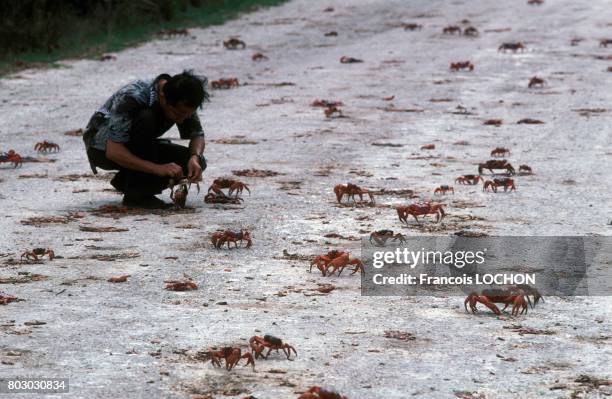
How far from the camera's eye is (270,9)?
27172 millimetres

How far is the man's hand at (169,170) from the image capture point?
9695mm

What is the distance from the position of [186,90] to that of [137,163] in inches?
31.9

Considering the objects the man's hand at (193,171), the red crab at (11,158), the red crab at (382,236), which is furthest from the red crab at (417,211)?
the red crab at (11,158)

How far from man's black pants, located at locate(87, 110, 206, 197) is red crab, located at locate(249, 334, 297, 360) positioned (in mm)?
3773

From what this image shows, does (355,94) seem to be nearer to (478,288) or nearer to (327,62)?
(327,62)

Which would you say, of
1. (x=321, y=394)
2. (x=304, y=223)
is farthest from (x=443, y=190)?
(x=321, y=394)

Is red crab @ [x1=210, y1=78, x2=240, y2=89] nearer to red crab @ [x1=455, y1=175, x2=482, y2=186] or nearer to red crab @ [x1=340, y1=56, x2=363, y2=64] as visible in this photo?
red crab @ [x1=340, y1=56, x2=363, y2=64]

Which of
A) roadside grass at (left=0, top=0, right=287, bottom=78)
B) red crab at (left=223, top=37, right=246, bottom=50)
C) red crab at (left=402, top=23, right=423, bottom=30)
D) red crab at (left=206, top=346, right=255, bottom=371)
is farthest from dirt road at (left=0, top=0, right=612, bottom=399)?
red crab at (left=402, top=23, right=423, bottom=30)

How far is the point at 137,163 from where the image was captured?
9.73 metres

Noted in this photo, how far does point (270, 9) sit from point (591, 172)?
1621cm

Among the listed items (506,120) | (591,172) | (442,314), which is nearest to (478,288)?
(442,314)

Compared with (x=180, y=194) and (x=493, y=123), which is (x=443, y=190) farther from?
(x=493, y=123)

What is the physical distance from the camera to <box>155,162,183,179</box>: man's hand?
970 cm

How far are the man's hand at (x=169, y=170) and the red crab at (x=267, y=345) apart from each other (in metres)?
3.57
